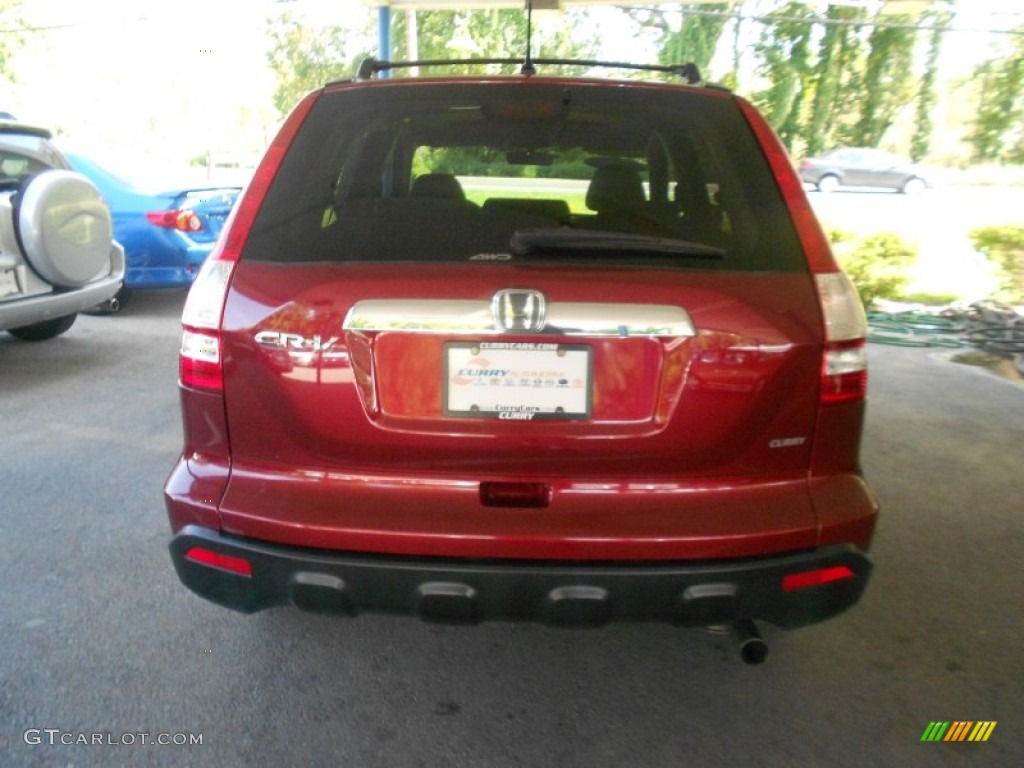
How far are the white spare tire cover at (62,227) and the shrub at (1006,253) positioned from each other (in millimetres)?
8645

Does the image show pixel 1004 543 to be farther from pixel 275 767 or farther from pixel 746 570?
pixel 275 767

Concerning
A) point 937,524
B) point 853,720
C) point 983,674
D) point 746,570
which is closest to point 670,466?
point 746,570

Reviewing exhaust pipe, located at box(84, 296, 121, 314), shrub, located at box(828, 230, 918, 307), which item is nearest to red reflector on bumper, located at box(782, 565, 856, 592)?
exhaust pipe, located at box(84, 296, 121, 314)

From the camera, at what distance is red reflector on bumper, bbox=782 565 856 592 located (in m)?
2.02

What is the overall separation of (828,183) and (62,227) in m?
22.3

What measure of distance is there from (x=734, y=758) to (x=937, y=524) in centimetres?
212

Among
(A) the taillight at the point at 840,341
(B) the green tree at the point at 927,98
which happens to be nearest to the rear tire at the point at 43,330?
(A) the taillight at the point at 840,341

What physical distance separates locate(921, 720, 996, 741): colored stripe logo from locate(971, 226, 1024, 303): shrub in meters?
7.92

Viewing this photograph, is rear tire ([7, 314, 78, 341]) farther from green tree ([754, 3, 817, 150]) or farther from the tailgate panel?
green tree ([754, 3, 817, 150])

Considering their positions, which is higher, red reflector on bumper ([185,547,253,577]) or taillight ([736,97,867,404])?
taillight ([736,97,867,404])

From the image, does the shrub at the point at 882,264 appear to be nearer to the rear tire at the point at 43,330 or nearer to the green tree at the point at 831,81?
the rear tire at the point at 43,330

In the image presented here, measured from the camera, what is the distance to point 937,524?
3.85m

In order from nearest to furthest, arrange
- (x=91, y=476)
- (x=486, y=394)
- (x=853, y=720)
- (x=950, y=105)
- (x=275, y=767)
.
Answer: (x=486, y=394)
(x=275, y=767)
(x=853, y=720)
(x=91, y=476)
(x=950, y=105)

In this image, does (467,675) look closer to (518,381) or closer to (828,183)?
(518,381)
